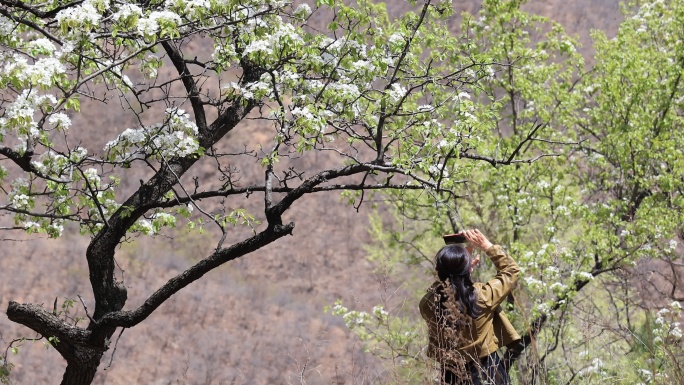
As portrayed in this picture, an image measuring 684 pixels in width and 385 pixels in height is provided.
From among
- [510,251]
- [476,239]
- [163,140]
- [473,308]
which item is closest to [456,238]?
[476,239]

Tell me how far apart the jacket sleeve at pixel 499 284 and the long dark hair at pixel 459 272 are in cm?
7

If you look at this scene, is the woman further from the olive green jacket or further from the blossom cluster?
the blossom cluster

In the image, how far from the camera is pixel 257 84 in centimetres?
734

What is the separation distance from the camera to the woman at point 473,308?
16.5ft

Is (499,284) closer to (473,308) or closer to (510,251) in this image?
(473,308)

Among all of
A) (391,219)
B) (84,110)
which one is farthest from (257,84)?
(84,110)

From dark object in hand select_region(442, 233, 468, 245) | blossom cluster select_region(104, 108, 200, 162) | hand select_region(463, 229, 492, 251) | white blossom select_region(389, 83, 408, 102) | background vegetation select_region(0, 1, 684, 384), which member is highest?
background vegetation select_region(0, 1, 684, 384)

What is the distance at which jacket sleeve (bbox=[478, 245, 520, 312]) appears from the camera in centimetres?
515

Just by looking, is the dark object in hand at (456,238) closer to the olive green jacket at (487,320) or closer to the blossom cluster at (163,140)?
the olive green jacket at (487,320)

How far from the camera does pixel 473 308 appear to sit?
16.8 feet

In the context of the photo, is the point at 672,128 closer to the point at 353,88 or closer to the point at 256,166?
the point at 353,88

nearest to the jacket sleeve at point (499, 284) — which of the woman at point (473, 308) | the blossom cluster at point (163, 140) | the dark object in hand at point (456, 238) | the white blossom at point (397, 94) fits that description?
the woman at point (473, 308)

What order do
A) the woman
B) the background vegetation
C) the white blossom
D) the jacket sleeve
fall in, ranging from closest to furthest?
the woman < the jacket sleeve < the white blossom < the background vegetation

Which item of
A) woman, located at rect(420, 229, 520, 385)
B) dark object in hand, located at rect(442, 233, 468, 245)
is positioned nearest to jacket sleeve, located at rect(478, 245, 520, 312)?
woman, located at rect(420, 229, 520, 385)
